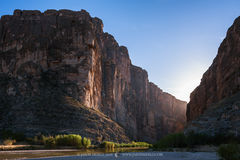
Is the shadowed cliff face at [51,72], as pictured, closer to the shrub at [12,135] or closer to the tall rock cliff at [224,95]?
the shrub at [12,135]

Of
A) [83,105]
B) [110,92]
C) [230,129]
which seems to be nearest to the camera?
[230,129]

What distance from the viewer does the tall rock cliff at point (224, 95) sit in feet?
80.2

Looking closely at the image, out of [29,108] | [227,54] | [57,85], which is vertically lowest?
[29,108]

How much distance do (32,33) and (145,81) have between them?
6342 cm

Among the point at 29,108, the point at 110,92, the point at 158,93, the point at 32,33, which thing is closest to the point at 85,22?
the point at 32,33

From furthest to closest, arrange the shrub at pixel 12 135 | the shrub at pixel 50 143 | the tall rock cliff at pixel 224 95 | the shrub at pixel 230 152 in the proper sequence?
the shrub at pixel 12 135, the shrub at pixel 50 143, the tall rock cliff at pixel 224 95, the shrub at pixel 230 152

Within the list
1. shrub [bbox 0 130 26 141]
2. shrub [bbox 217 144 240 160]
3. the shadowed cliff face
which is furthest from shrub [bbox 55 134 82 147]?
shrub [bbox 217 144 240 160]

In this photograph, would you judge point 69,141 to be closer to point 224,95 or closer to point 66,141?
point 66,141

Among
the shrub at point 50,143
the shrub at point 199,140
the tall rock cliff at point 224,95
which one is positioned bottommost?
the shrub at point 50,143

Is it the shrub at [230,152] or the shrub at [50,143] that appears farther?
the shrub at [50,143]

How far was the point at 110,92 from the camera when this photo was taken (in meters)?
71.2

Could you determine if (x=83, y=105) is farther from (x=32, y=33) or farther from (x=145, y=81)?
(x=145, y=81)

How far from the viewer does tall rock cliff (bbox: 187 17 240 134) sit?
80.2 feet

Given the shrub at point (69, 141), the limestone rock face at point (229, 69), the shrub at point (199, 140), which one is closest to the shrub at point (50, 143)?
the shrub at point (69, 141)
